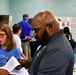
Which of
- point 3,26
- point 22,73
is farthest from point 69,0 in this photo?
point 22,73

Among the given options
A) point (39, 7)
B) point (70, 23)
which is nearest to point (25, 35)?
point (39, 7)

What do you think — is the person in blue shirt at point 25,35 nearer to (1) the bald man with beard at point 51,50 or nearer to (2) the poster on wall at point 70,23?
(2) the poster on wall at point 70,23

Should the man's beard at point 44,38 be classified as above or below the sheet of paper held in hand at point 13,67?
above

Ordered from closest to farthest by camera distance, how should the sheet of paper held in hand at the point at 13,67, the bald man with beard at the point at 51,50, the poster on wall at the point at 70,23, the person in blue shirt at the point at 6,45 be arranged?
the bald man with beard at the point at 51,50
the sheet of paper held in hand at the point at 13,67
the person in blue shirt at the point at 6,45
the poster on wall at the point at 70,23

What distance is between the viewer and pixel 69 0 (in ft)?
29.1

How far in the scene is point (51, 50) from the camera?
4.60ft

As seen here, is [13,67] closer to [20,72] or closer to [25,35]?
[20,72]

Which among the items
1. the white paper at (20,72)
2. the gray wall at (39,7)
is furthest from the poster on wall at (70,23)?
the white paper at (20,72)

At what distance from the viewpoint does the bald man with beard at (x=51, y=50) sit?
1370 millimetres

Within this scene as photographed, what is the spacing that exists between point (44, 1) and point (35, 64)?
24.5ft

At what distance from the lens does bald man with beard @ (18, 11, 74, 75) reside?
1.37 metres

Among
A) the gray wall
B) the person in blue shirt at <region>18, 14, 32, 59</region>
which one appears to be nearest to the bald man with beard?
the person in blue shirt at <region>18, 14, 32, 59</region>

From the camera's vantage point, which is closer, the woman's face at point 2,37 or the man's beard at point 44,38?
the man's beard at point 44,38

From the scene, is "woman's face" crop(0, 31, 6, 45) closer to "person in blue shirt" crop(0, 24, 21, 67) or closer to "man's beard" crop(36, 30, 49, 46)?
"person in blue shirt" crop(0, 24, 21, 67)
